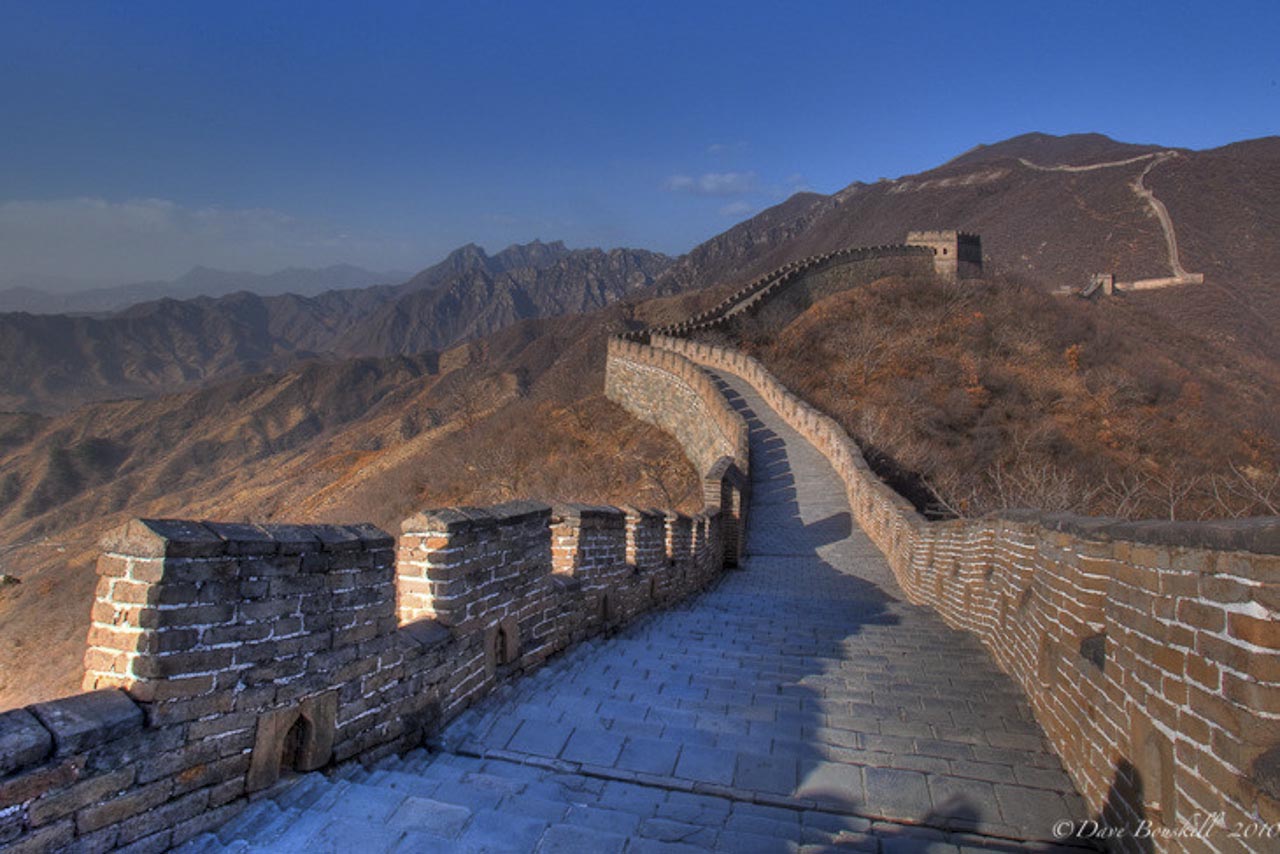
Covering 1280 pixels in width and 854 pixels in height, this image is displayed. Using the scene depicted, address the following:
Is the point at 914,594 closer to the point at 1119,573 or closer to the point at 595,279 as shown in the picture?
the point at 1119,573

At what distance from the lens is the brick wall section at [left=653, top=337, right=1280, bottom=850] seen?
6.28 feet

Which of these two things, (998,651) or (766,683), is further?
(998,651)

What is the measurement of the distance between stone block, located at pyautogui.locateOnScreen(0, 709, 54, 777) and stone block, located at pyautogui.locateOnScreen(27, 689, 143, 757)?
2 centimetres

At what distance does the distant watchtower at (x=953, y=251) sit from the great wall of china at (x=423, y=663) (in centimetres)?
4407

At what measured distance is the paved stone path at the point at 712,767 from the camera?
8.54 feet

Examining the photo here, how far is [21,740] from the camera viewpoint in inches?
79.8

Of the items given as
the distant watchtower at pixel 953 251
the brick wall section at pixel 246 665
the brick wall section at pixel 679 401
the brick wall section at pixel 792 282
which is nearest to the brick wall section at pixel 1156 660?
the brick wall section at pixel 246 665

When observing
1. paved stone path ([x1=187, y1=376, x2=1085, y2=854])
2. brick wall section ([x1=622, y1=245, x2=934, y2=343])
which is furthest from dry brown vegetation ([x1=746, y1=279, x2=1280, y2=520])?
paved stone path ([x1=187, y1=376, x2=1085, y2=854])

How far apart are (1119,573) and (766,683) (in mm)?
2244

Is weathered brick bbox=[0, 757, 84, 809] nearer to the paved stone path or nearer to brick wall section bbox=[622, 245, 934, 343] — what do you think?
the paved stone path

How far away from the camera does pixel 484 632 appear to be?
4.16 meters

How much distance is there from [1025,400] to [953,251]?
65.0 feet

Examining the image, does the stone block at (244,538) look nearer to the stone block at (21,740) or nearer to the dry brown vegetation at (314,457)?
the stone block at (21,740)

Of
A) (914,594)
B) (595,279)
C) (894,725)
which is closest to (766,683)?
(894,725)
